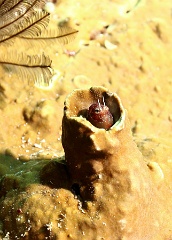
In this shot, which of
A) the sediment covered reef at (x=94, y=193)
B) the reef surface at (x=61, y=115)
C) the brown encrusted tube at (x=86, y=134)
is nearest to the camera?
the brown encrusted tube at (x=86, y=134)

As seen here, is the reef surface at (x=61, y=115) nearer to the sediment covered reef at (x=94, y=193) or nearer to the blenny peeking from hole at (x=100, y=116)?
the sediment covered reef at (x=94, y=193)

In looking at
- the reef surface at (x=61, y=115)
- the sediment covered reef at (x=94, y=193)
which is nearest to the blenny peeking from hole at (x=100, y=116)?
the sediment covered reef at (x=94, y=193)

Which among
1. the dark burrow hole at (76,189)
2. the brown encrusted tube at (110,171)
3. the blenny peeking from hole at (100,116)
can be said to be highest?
the blenny peeking from hole at (100,116)

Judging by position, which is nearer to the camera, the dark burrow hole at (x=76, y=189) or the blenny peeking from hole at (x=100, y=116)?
the blenny peeking from hole at (x=100, y=116)

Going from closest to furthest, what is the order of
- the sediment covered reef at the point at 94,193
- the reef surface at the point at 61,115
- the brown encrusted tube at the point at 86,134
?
Answer: 1. the brown encrusted tube at the point at 86,134
2. the sediment covered reef at the point at 94,193
3. the reef surface at the point at 61,115

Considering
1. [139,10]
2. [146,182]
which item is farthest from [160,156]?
[139,10]

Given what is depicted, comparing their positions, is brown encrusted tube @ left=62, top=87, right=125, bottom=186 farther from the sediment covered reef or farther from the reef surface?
the reef surface
